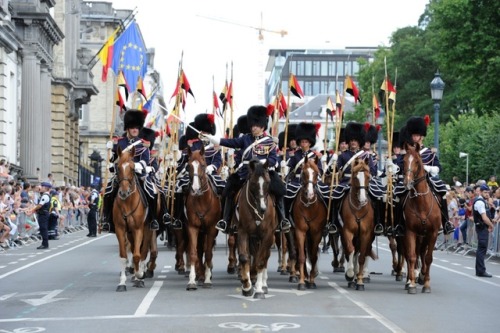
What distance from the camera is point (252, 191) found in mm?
20906

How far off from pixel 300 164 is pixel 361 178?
1.40 m

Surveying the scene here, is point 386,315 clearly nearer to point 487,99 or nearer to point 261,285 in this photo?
point 261,285

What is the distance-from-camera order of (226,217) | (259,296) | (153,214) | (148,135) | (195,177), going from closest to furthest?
(259,296) → (195,177) → (226,217) → (153,214) → (148,135)

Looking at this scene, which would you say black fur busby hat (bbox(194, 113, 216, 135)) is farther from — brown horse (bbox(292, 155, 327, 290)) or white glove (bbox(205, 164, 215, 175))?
brown horse (bbox(292, 155, 327, 290))

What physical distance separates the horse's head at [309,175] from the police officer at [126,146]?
2764 millimetres

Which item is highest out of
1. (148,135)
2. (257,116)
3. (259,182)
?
(257,116)

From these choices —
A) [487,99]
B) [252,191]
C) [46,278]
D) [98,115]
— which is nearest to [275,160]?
[252,191]

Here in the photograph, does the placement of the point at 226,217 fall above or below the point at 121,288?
above

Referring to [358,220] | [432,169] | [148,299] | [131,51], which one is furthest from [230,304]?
[131,51]

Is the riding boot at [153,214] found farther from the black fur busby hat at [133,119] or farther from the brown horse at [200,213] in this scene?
the black fur busby hat at [133,119]

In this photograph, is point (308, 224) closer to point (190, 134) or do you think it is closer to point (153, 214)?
point (153, 214)

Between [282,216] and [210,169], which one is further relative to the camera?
[210,169]

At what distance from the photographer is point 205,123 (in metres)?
24.8

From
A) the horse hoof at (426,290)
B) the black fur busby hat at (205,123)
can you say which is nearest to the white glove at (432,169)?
the horse hoof at (426,290)
